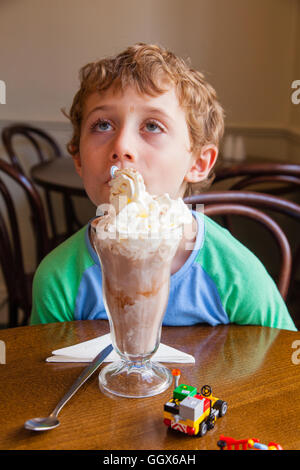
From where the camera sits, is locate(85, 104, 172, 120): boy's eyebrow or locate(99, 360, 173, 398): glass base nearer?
locate(99, 360, 173, 398): glass base

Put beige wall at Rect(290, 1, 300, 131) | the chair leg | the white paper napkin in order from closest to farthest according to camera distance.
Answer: the white paper napkin, the chair leg, beige wall at Rect(290, 1, 300, 131)

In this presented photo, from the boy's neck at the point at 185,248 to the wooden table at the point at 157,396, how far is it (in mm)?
200

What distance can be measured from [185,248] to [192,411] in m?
0.58

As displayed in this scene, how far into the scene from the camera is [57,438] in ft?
2.07

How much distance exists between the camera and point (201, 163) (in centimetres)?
129

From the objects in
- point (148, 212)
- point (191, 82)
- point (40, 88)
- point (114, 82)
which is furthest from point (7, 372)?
point (40, 88)

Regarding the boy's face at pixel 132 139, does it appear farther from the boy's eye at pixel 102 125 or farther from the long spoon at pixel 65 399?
the long spoon at pixel 65 399

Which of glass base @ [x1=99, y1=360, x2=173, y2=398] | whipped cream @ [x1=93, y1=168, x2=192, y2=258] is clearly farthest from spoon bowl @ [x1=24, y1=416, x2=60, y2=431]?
whipped cream @ [x1=93, y1=168, x2=192, y2=258]

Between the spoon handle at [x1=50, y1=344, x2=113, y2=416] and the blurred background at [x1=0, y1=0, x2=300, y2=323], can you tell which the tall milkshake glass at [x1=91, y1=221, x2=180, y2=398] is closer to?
the spoon handle at [x1=50, y1=344, x2=113, y2=416]

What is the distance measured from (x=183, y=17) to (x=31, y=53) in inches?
37.4

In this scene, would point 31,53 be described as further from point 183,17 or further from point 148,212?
point 148,212

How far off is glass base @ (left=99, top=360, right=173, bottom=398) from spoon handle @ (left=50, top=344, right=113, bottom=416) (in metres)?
0.01

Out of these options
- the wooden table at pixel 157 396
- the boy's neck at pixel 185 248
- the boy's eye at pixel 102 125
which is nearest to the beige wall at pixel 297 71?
the boy's neck at pixel 185 248

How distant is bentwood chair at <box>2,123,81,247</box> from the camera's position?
3.07 metres
